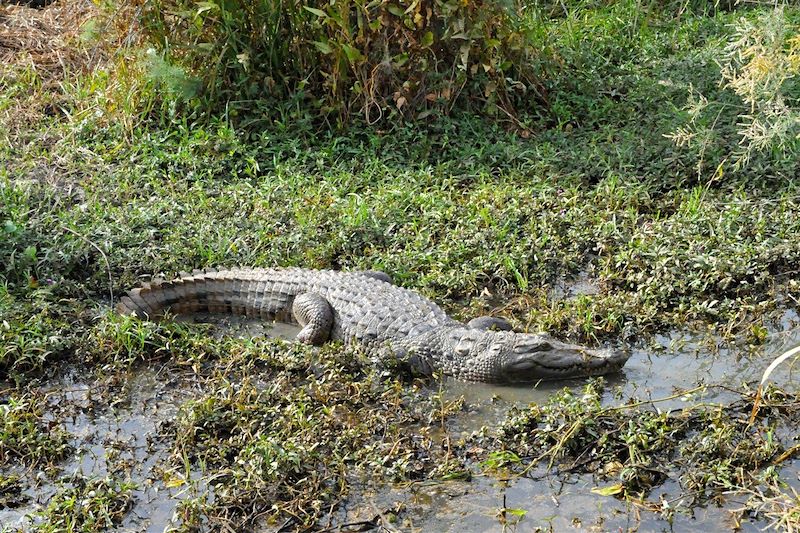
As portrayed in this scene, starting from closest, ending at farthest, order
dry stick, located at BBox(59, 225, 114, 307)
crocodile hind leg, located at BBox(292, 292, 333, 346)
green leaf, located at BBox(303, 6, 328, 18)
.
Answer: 1. crocodile hind leg, located at BBox(292, 292, 333, 346)
2. dry stick, located at BBox(59, 225, 114, 307)
3. green leaf, located at BBox(303, 6, 328, 18)

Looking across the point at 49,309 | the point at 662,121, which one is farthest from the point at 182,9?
the point at 662,121

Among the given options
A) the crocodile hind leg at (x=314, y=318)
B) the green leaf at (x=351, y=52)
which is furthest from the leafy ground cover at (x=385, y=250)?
the green leaf at (x=351, y=52)

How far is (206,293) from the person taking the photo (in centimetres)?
643

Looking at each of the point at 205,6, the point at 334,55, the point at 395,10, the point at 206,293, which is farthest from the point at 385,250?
the point at 205,6

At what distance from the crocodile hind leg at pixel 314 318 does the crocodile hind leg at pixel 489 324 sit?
854 millimetres

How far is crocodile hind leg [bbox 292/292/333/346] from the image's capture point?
6.13m

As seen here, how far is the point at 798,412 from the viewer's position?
4914mm

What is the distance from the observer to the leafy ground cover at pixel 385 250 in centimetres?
466

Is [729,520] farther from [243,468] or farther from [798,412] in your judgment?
[243,468]

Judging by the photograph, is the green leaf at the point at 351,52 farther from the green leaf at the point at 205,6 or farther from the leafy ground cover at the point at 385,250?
the green leaf at the point at 205,6

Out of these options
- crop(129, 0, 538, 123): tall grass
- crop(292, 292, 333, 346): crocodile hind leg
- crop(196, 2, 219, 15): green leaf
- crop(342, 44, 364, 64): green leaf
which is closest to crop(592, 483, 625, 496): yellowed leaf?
crop(292, 292, 333, 346): crocodile hind leg

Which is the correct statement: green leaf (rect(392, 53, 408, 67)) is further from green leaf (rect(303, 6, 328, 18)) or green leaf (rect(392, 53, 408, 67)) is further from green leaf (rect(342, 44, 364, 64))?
green leaf (rect(303, 6, 328, 18))

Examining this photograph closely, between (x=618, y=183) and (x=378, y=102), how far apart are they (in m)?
2.16

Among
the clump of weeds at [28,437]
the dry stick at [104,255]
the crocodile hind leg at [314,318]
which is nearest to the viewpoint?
the clump of weeds at [28,437]
